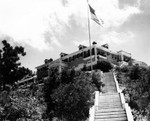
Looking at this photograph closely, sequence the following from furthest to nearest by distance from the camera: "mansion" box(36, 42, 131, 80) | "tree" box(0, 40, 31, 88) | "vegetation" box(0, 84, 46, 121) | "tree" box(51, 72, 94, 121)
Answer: "mansion" box(36, 42, 131, 80) < "tree" box(0, 40, 31, 88) < "tree" box(51, 72, 94, 121) < "vegetation" box(0, 84, 46, 121)

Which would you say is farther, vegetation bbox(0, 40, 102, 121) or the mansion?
the mansion

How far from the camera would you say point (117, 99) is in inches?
860

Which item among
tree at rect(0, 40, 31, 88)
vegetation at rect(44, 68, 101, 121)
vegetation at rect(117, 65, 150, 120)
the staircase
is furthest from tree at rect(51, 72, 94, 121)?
tree at rect(0, 40, 31, 88)

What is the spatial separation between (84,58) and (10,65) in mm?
24131

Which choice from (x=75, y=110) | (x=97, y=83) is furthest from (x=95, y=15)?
(x=75, y=110)

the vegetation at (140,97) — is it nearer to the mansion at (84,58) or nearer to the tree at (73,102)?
the tree at (73,102)

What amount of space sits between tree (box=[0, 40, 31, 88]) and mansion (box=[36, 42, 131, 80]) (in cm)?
1864

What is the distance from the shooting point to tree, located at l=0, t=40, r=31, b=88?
40.5m

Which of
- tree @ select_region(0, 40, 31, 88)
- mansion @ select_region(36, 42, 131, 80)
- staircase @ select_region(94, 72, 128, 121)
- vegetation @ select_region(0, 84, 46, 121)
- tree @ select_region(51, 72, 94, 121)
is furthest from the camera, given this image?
mansion @ select_region(36, 42, 131, 80)

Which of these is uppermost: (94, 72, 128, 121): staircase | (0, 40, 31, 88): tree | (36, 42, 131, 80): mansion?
(36, 42, 131, 80): mansion

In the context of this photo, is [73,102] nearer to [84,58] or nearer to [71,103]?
[71,103]

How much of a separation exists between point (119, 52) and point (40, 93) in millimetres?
46819

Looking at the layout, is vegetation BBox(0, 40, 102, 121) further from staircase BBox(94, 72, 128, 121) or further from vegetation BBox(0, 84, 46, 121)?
staircase BBox(94, 72, 128, 121)

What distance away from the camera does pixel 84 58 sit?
62844 mm
